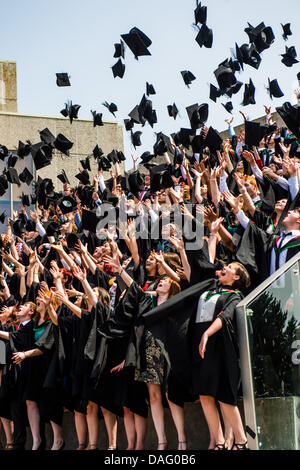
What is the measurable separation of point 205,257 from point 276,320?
1729 millimetres

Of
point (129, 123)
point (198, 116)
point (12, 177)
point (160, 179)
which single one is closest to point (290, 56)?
point (198, 116)

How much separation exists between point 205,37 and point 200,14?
34cm

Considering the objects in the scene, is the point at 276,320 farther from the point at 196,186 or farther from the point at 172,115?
the point at 172,115

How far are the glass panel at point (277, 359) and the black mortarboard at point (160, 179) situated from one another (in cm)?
496

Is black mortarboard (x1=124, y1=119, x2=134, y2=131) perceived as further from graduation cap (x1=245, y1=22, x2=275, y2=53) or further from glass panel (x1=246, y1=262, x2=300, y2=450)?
glass panel (x1=246, y1=262, x2=300, y2=450)

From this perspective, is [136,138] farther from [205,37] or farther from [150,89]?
[205,37]

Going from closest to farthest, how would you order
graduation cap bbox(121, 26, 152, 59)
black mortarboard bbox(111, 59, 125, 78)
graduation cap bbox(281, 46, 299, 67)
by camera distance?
1. graduation cap bbox(121, 26, 152, 59)
2. graduation cap bbox(281, 46, 299, 67)
3. black mortarboard bbox(111, 59, 125, 78)

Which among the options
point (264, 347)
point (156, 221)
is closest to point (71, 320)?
point (156, 221)

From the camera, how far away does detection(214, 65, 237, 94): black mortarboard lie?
10.9 metres

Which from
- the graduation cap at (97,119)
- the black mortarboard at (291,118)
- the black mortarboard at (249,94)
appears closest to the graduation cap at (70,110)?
the graduation cap at (97,119)

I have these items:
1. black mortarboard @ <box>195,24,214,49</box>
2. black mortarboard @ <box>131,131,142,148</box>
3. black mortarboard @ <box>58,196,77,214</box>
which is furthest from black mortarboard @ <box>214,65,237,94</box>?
black mortarboard @ <box>58,196,77,214</box>

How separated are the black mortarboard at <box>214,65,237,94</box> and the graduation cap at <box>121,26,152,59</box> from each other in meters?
1.04

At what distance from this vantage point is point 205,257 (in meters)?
6.97
